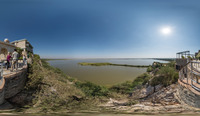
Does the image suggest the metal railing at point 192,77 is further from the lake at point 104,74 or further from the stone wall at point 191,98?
the lake at point 104,74

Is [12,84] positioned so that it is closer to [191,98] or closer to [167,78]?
[191,98]

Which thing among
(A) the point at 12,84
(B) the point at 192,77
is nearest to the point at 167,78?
(B) the point at 192,77

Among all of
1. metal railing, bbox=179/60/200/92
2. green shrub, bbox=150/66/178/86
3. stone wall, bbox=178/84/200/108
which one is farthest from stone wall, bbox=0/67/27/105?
green shrub, bbox=150/66/178/86

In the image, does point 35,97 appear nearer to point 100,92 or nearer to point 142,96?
point 100,92

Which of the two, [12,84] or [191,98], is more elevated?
[12,84]

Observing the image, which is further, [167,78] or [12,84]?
[167,78]

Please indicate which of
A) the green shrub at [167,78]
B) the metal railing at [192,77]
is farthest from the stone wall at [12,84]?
the green shrub at [167,78]

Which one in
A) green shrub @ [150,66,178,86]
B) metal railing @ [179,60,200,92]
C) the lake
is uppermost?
metal railing @ [179,60,200,92]

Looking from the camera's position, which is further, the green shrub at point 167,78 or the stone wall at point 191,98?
the green shrub at point 167,78

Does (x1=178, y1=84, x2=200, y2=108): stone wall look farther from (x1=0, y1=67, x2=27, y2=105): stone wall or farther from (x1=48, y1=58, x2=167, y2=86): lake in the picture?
(x1=48, y1=58, x2=167, y2=86): lake

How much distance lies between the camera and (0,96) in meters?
3.33

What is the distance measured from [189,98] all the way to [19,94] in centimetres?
900

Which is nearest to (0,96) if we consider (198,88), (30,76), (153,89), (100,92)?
(30,76)

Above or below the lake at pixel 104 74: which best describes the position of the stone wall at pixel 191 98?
above
